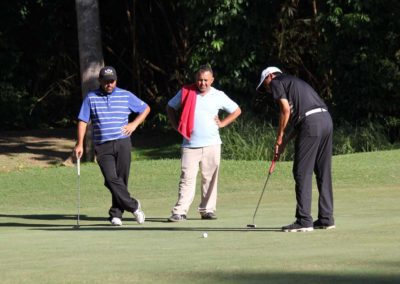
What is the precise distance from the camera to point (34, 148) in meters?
28.9

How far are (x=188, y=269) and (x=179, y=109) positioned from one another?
19.0ft

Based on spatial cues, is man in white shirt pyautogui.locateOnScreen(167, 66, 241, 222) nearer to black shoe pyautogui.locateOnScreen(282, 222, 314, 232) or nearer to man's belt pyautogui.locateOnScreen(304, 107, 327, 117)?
man's belt pyautogui.locateOnScreen(304, 107, 327, 117)

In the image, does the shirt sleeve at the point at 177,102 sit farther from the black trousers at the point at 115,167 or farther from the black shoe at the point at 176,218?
the black shoe at the point at 176,218

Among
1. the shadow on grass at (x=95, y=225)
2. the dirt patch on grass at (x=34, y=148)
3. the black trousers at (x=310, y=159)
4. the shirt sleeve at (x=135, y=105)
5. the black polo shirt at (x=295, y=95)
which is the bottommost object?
the dirt patch on grass at (x=34, y=148)

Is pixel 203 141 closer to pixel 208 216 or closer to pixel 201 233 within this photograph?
pixel 208 216

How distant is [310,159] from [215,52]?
15229mm

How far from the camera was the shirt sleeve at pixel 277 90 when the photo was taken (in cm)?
1172

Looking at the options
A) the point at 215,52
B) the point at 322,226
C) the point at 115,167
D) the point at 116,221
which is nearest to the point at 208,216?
the point at 116,221

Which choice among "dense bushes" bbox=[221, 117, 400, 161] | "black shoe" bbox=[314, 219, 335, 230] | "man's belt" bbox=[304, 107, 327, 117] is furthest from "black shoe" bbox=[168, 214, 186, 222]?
"dense bushes" bbox=[221, 117, 400, 161]

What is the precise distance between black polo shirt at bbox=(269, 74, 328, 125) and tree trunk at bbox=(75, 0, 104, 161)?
14683mm

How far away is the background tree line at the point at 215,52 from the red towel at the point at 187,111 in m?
11.9

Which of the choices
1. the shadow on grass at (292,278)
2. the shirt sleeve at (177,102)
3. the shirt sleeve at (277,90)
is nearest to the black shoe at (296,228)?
the shirt sleeve at (277,90)

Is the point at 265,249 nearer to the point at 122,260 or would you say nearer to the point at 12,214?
the point at 122,260

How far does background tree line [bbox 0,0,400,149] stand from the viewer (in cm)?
2664
